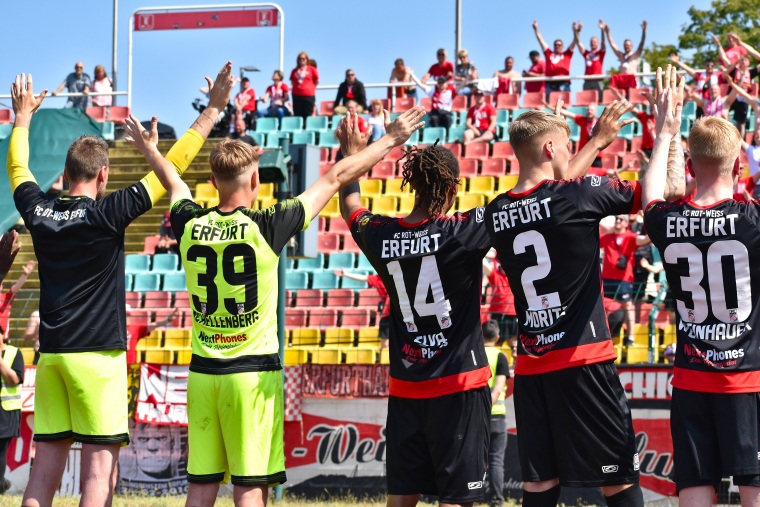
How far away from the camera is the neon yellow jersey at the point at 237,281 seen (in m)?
5.71

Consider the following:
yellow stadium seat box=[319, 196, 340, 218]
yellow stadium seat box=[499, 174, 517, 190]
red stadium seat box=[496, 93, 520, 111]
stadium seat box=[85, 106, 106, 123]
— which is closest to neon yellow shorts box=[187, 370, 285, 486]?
yellow stadium seat box=[499, 174, 517, 190]

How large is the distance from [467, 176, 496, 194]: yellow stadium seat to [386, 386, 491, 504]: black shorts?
43.2 feet

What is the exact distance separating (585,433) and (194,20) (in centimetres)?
2173

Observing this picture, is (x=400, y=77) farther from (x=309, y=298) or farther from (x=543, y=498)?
(x=543, y=498)

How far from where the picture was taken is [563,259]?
5.55m

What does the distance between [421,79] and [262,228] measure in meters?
18.5

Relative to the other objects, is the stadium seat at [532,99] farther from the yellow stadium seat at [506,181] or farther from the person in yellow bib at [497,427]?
the person in yellow bib at [497,427]

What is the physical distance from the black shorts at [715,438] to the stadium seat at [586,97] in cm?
1619

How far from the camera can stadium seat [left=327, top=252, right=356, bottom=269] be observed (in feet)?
57.2

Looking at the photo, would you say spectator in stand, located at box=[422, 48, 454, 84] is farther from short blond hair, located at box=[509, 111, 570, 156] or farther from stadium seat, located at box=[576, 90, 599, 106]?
short blond hair, located at box=[509, 111, 570, 156]

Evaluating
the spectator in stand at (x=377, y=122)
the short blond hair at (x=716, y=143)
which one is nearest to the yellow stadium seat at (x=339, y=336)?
the spectator in stand at (x=377, y=122)

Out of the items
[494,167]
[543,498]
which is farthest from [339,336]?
[543,498]

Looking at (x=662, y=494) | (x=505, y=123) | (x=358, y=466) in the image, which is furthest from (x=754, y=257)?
(x=505, y=123)

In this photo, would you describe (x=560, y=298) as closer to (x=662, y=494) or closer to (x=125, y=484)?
(x=662, y=494)
